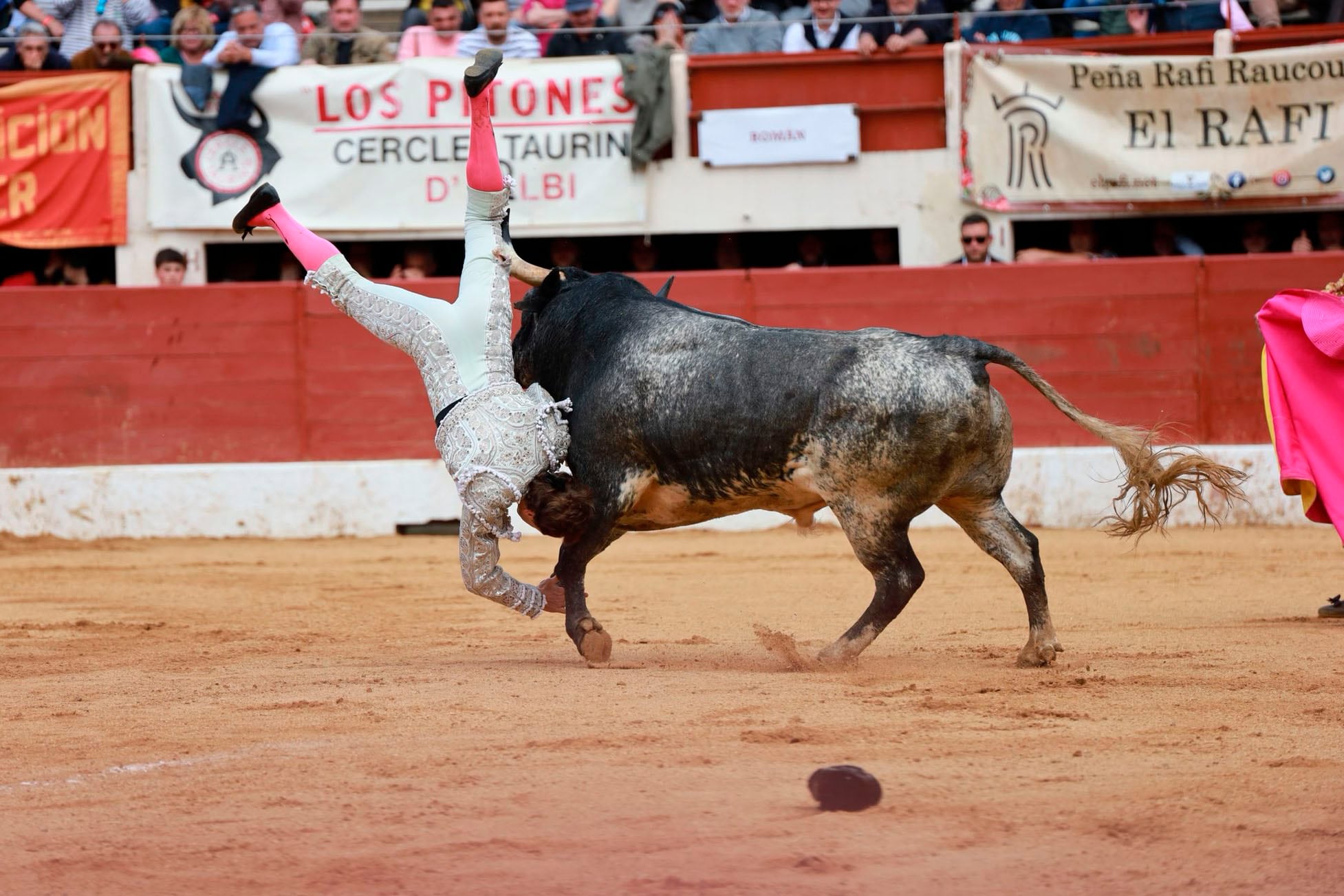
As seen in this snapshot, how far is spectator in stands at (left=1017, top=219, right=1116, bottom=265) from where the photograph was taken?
10.6 m

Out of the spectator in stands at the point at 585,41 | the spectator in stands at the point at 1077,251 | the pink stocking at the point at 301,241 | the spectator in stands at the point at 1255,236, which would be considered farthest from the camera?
the spectator in stands at the point at 585,41

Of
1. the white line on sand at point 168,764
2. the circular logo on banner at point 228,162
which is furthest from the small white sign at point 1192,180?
the white line on sand at point 168,764

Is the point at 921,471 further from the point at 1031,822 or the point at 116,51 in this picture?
the point at 116,51

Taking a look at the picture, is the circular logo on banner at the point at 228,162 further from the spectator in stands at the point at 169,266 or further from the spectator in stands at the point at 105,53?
the spectator in stands at the point at 105,53

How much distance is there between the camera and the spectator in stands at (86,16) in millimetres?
11867

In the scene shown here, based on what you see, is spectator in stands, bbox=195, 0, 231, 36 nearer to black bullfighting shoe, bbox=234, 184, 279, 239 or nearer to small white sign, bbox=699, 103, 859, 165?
small white sign, bbox=699, 103, 859, 165

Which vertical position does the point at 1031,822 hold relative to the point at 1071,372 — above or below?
above

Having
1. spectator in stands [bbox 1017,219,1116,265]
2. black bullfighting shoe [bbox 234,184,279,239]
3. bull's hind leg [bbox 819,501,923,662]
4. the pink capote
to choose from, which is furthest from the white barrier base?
bull's hind leg [bbox 819,501,923,662]

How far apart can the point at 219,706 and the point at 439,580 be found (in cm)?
359

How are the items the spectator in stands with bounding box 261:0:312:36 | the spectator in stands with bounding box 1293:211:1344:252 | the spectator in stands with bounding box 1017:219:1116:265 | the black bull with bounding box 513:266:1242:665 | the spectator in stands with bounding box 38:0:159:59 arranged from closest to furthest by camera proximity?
the black bull with bounding box 513:266:1242:665 → the spectator in stands with bounding box 1293:211:1344:252 → the spectator in stands with bounding box 1017:219:1116:265 → the spectator in stands with bounding box 38:0:159:59 → the spectator in stands with bounding box 261:0:312:36

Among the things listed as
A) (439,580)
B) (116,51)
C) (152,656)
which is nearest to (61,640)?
(152,656)

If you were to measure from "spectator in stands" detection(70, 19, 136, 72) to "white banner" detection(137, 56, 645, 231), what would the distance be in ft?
0.76

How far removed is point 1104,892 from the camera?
285 cm

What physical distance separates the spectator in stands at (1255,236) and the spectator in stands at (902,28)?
2.34 metres
